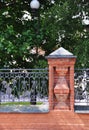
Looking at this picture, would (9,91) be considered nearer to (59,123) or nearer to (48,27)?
(59,123)

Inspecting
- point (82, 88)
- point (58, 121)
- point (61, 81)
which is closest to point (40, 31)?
point (82, 88)

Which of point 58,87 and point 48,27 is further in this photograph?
point 48,27

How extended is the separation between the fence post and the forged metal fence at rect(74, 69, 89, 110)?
1.56ft

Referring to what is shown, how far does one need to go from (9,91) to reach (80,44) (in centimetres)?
342

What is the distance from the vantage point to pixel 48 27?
41.0 ft

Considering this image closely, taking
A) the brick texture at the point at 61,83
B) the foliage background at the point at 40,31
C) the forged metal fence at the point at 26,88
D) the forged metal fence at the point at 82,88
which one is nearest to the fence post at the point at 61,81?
the brick texture at the point at 61,83

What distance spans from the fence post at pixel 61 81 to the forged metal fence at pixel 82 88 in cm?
48

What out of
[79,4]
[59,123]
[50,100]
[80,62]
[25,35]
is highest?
[79,4]

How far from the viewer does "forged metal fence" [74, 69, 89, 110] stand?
30.3 feet

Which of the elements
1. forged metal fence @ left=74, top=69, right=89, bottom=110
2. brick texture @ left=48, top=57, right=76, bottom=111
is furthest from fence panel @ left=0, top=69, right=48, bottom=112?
forged metal fence @ left=74, top=69, right=89, bottom=110

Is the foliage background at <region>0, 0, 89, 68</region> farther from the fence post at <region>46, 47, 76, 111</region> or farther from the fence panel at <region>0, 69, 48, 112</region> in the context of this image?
the fence post at <region>46, 47, 76, 111</region>

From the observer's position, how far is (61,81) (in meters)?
8.79

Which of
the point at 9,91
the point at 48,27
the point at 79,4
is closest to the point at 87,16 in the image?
the point at 79,4

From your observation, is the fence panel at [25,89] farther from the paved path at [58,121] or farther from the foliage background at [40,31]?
the foliage background at [40,31]
